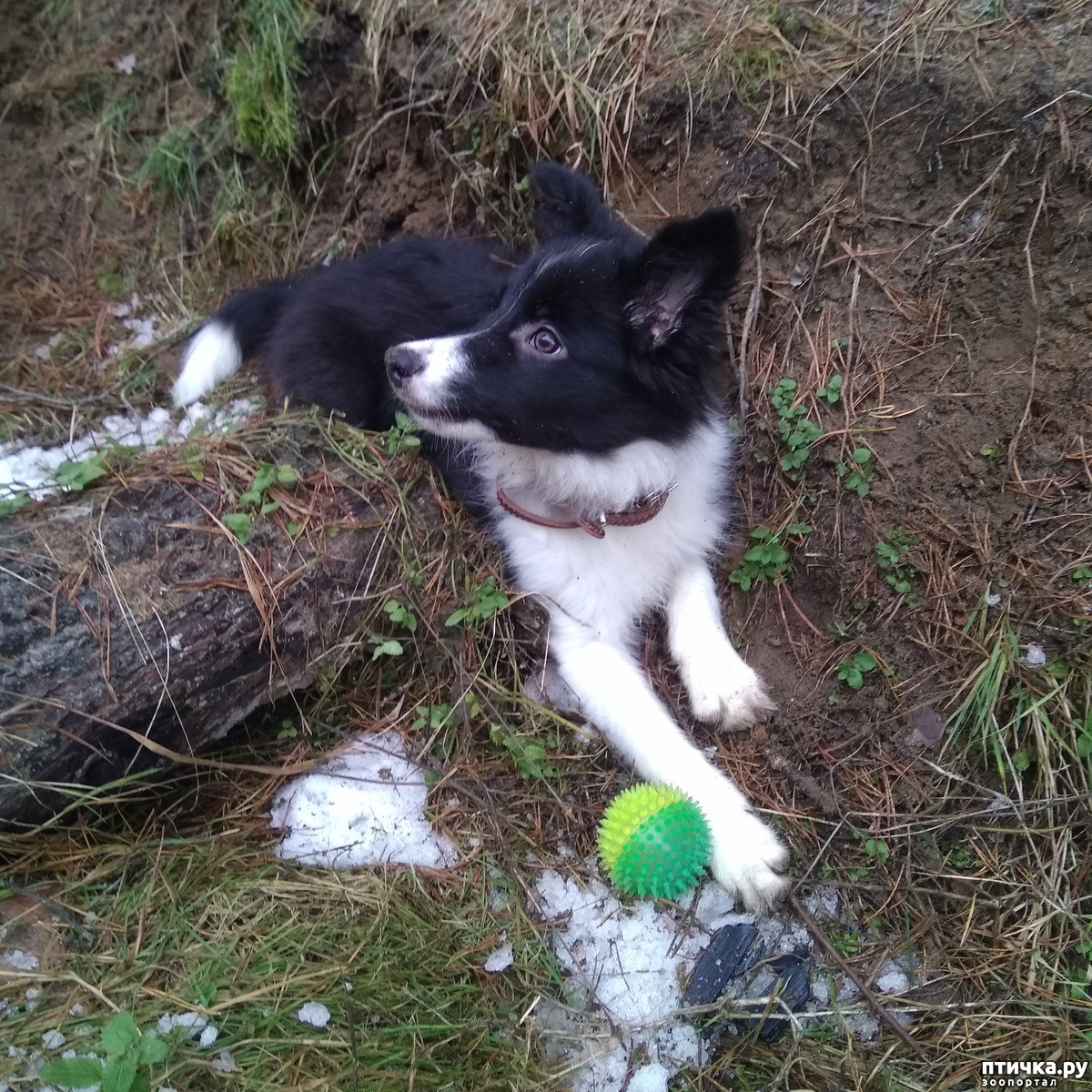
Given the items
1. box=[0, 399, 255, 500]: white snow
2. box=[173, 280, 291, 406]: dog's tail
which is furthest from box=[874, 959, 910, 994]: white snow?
box=[173, 280, 291, 406]: dog's tail

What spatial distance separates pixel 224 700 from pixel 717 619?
4.94ft

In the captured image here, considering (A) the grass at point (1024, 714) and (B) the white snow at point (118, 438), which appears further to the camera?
(B) the white snow at point (118, 438)

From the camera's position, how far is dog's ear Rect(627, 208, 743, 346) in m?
1.83

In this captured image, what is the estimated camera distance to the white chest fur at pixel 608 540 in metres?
2.56

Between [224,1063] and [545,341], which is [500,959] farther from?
[545,341]

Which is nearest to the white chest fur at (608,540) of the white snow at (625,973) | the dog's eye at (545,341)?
the dog's eye at (545,341)

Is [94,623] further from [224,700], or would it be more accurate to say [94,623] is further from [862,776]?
[862,776]

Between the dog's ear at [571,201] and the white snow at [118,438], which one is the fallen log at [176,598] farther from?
the dog's ear at [571,201]

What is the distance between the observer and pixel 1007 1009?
1949 millimetres

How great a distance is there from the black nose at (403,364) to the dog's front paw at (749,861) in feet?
4.81

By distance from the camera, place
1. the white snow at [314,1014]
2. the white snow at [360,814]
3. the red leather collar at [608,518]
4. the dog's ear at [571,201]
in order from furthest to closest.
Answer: the red leather collar at [608,518] → the dog's ear at [571,201] → the white snow at [360,814] → the white snow at [314,1014]

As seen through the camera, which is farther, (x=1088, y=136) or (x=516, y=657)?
(x=516, y=657)

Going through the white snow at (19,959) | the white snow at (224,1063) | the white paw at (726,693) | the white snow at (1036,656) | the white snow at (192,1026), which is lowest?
the white paw at (726,693)

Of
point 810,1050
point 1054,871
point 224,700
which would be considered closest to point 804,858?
point 810,1050
